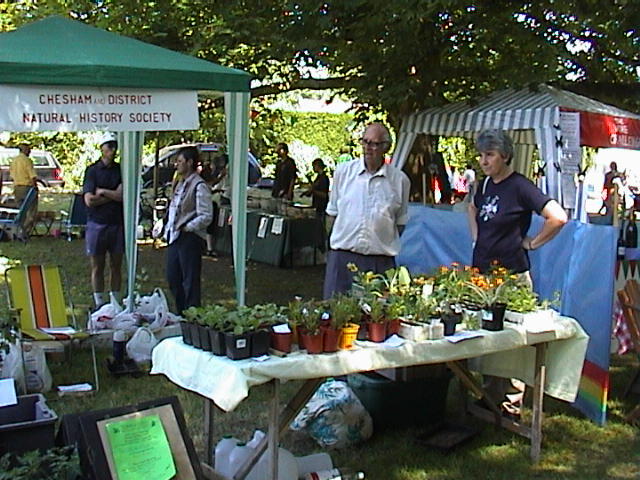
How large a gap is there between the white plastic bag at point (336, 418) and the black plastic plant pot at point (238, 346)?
1.14 meters

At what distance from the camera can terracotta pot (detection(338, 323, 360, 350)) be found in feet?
10.9

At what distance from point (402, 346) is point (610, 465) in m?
1.51

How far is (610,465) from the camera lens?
420 cm

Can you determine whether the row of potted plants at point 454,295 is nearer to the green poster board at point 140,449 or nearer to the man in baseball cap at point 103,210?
the green poster board at point 140,449

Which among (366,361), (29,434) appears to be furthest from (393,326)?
(29,434)

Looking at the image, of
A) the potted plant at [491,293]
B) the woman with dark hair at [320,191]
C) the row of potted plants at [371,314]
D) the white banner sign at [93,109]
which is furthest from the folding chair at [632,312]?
the woman with dark hair at [320,191]

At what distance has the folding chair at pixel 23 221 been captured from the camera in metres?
11.5

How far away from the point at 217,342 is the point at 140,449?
0.49 m

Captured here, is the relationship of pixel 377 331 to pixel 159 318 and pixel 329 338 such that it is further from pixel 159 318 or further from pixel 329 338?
pixel 159 318

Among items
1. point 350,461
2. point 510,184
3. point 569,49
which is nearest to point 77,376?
point 350,461

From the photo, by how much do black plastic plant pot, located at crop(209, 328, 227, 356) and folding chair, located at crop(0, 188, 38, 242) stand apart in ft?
29.5

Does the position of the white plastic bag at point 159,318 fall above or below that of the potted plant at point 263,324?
below

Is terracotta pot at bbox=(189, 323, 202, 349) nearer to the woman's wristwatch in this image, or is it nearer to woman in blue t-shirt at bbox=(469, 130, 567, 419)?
woman in blue t-shirt at bbox=(469, 130, 567, 419)

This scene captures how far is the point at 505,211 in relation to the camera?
4.30 meters
